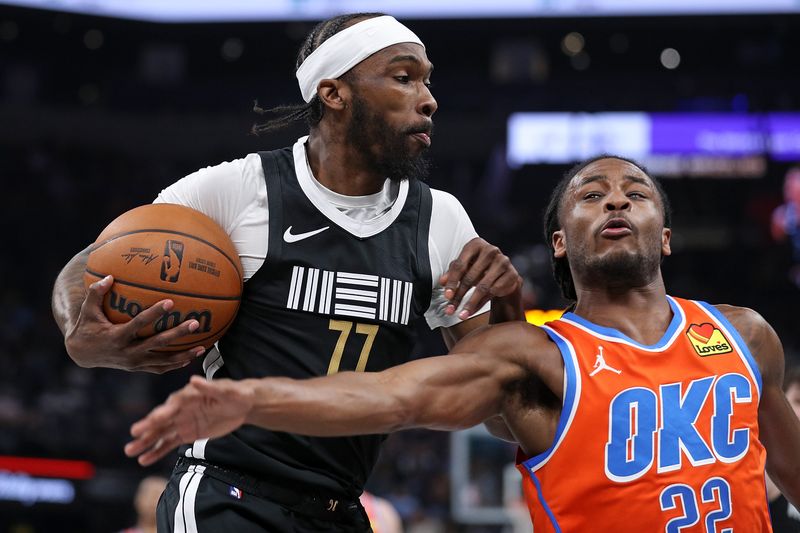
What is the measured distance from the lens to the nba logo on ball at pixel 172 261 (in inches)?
115

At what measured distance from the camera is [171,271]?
2.94m

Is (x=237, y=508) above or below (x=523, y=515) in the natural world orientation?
above

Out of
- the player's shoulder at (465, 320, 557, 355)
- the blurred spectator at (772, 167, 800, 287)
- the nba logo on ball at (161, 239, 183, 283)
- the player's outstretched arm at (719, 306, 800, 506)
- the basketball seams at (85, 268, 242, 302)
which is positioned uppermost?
the blurred spectator at (772, 167, 800, 287)

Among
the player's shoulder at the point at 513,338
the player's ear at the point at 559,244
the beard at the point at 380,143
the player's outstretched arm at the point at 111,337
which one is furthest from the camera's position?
the player's ear at the point at 559,244

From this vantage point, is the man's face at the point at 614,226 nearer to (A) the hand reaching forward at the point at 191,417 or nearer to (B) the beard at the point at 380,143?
(B) the beard at the point at 380,143

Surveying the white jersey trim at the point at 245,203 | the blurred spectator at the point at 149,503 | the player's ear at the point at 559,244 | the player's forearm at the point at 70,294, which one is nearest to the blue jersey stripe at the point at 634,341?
the player's ear at the point at 559,244

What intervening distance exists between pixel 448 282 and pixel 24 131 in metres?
15.1

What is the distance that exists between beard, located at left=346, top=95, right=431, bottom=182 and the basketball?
53 cm

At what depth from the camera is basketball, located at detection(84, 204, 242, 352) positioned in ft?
9.55

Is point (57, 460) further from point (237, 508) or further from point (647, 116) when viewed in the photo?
point (237, 508)

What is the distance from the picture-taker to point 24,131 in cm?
1673

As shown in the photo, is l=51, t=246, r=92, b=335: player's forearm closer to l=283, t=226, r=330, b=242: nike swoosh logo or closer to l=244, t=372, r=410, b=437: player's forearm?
l=283, t=226, r=330, b=242: nike swoosh logo

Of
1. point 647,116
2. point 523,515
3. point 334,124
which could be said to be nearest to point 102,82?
point 647,116

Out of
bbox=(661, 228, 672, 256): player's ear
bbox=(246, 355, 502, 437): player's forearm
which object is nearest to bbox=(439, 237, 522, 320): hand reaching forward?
bbox=(246, 355, 502, 437): player's forearm
